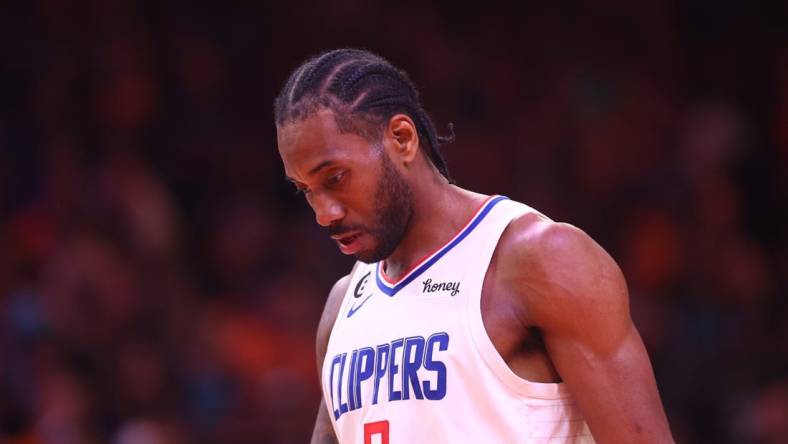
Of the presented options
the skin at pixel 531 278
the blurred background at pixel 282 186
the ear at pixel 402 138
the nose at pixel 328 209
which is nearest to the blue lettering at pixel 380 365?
the skin at pixel 531 278

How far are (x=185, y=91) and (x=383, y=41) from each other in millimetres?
1513

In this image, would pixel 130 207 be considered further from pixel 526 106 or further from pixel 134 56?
pixel 526 106

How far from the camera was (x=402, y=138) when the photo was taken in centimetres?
351

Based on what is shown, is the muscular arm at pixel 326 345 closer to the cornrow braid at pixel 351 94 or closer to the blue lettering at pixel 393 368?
the blue lettering at pixel 393 368

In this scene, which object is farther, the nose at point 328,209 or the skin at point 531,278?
the nose at point 328,209

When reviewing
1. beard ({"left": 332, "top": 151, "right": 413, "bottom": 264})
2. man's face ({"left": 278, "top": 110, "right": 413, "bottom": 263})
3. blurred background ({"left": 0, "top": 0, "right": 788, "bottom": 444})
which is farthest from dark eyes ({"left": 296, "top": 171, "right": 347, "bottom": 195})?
blurred background ({"left": 0, "top": 0, "right": 788, "bottom": 444})

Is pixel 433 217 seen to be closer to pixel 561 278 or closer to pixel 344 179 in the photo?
pixel 344 179

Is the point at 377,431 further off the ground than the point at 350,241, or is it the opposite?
the point at 350,241

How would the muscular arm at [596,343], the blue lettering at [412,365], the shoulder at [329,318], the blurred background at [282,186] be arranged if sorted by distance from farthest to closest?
1. the blurred background at [282,186]
2. the shoulder at [329,318]
3. the blue lettering at [412,365]
4. the muscular arm at [596,343]

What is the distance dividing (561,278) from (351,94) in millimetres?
776

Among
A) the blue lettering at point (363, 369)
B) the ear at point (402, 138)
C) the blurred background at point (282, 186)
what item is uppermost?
the blurred background at point (282, 186)

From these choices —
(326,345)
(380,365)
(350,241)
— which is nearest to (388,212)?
(350,241)

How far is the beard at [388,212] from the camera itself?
3.44m

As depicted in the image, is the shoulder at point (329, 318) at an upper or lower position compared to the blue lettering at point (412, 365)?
upper
